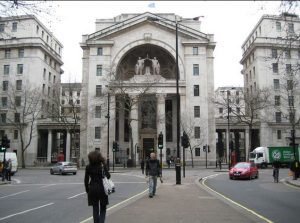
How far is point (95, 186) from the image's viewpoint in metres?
7.79

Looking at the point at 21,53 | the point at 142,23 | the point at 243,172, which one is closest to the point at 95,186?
the point at 243,172

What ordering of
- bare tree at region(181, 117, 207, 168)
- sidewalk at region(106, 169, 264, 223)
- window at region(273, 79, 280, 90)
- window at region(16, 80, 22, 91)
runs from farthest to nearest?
window at region(273, 79, 280, 90), window at region(16, 80, 22, 91), bare tree at region(181, 117, 207, 168), sidewalk at region(106, 169, 264, 223)

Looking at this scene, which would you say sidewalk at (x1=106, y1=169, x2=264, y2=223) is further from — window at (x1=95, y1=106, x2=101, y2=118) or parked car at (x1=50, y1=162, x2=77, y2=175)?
window at (x1=95, y1=106, x2=101, y2=118)

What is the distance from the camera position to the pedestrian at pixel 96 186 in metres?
7.73

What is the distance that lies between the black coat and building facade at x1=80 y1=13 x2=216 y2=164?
51.9 metres

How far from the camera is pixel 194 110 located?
63.2m

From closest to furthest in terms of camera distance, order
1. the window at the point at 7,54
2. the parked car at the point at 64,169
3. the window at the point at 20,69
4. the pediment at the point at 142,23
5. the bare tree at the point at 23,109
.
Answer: the parked car at the point at 64,169 < the bare tree at the point at 23,109 < the pediment at the point at 142,23 < the window at the point at 20,69 < the window at the point at 7,54

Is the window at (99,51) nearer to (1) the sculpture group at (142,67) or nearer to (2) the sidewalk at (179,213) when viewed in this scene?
(1) the sculpture group at (142,67)

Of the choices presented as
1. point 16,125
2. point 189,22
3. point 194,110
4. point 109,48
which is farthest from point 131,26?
point 16,125

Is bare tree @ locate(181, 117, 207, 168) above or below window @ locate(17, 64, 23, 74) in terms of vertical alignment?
below

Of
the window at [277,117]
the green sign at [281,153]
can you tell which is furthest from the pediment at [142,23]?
the green sign at [281,153]

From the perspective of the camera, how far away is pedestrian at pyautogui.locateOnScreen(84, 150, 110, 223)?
25.4 feet

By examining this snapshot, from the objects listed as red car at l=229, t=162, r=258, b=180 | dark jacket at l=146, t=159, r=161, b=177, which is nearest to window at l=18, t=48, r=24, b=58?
red car at l=229, t=162, r=258, b=180

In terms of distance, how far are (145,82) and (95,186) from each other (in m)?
52.3
